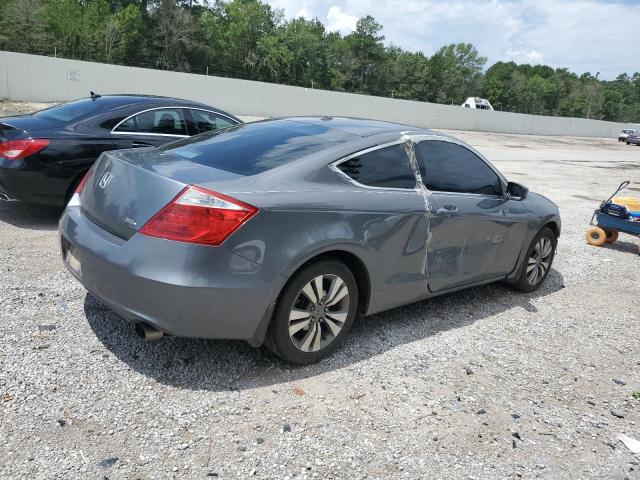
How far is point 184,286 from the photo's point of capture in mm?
2879

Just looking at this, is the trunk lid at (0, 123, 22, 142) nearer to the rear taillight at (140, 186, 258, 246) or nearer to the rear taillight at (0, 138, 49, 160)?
Answer: the rear taillight at (0, 138, 49, 160)

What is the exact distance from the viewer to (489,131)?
50.6m

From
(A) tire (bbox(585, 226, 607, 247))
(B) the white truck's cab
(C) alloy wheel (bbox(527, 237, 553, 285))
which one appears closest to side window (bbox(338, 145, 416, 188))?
(C) alloy wheel (bbox(527, 237, 553, 285))

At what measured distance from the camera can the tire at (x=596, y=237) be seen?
7.80m

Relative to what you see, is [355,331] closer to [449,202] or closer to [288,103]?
[449,202]

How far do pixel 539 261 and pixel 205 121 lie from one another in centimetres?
436

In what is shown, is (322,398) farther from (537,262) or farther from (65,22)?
(65,22)

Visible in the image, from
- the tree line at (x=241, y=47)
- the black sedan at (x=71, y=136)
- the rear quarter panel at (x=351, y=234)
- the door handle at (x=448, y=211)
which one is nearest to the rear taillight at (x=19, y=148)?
the black sedan at (x=71, y=136)

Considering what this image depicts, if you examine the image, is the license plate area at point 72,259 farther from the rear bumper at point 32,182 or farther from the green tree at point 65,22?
the green tree at point 65,22

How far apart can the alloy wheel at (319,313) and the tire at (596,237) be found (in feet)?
18.7

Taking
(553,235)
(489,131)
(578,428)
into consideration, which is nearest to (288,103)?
(489,131)

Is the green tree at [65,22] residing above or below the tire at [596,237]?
above

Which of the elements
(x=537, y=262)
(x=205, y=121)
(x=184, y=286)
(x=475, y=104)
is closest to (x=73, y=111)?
(x=205, y=121)

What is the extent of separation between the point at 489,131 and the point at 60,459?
52.2m
